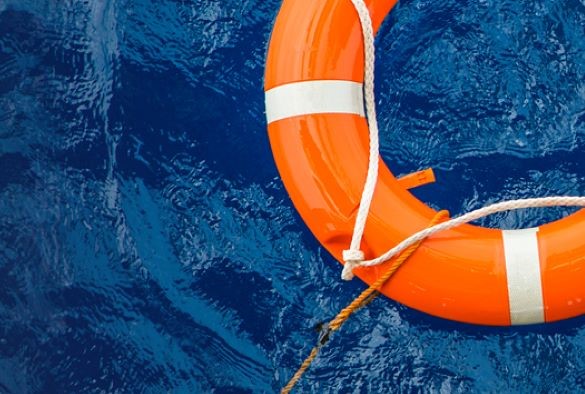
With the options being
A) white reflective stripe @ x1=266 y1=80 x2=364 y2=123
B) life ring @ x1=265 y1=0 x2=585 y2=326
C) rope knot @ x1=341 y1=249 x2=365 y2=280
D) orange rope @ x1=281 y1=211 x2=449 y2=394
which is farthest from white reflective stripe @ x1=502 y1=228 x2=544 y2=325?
white reflective stripe @ x1=266 y1=80 x2=364 y2=123

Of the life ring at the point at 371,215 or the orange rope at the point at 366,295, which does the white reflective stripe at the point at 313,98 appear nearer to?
the life ring at the point at 371,215

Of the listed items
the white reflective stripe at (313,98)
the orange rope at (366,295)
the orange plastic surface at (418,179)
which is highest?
the white reflective stripe at (313,98)

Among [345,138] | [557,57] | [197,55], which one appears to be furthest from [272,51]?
[557,57]

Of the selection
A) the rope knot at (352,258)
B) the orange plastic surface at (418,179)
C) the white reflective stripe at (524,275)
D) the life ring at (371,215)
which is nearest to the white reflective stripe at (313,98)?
the life ring at (371,215)

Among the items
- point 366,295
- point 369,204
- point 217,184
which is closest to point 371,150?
point 369,204

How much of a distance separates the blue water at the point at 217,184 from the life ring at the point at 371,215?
27 cm

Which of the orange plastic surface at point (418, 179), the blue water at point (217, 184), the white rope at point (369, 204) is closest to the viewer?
the white rope at point (369, 204)

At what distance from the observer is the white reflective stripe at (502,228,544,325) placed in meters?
1.67

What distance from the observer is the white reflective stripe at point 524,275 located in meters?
1.67

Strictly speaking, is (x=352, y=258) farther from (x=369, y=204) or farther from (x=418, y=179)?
(x=418, y=179)

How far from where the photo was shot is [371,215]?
169 centimetres

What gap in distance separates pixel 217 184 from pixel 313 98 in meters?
0.42

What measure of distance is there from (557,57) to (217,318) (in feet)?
3.08

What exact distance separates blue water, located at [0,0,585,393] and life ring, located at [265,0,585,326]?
0.89 feet
